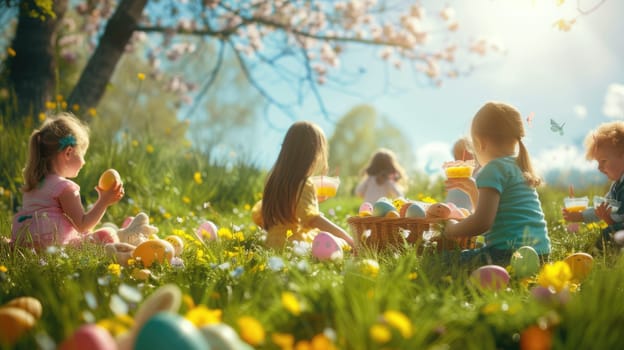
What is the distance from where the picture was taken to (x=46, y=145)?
356cm

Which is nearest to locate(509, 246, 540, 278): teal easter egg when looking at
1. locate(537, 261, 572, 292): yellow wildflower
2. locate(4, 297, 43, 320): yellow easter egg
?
locate(537, 261, 572, 292): yellow wildflower

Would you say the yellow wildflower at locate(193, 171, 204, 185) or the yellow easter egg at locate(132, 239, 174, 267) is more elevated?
the yellow wildflower at locate(193, 171, 204, 185)

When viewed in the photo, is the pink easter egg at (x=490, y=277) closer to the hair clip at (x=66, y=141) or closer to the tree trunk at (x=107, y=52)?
the hair clip at (x=66, y=141)

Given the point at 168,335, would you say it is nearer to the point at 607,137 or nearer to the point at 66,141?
the point at 66,141

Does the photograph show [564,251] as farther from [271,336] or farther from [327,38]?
[327,38]

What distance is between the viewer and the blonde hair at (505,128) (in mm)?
3066

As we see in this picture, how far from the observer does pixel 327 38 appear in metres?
7.71

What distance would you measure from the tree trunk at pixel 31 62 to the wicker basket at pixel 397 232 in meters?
4.72

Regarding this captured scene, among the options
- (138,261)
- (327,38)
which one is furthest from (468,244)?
(327,38)

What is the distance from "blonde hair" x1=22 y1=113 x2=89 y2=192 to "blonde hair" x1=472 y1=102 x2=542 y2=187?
2.39 metres

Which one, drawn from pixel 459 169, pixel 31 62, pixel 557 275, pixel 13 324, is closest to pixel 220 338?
pixel 13 324

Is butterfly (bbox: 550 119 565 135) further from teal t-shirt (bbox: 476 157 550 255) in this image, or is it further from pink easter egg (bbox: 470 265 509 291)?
pink easter egg (bbox: 470 265 509 291)

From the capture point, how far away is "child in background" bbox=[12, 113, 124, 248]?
348 cm

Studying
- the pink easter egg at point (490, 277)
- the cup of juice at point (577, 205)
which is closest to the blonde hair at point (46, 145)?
Answer: the pink easter egg at point (490, 277)
